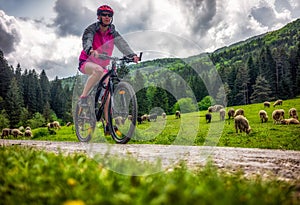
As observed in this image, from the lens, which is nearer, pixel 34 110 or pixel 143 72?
pixel 143 72

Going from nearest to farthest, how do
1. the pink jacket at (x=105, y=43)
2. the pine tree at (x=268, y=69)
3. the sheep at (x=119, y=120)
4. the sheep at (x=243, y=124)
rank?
the sheep at (x=119, y=120) → the pink jacket at (x=105, y=43) → the sheep at (x=243, y=124) → the pine tree at (x=268, y=69)

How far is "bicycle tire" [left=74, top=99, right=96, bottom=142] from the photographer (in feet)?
26.4

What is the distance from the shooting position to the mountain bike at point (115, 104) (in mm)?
6984

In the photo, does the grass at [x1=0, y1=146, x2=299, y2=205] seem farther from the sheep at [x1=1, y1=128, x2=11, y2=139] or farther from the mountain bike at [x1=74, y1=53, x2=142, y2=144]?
the sheep at [x1=1, y1=128, x2=11, y2=139]

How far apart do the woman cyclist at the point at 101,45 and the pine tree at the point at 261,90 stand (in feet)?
271

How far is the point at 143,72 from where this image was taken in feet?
22.8

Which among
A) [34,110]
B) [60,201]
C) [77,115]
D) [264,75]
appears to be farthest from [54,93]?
[60,201]

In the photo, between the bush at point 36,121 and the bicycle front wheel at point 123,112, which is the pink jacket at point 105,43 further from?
the bush at point 36,121

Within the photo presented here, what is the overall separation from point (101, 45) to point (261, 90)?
277 ft

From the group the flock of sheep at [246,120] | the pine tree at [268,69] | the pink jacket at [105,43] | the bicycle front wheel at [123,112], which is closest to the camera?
the bicycle front wheel at [123,112]

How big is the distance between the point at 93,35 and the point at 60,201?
5.75 m

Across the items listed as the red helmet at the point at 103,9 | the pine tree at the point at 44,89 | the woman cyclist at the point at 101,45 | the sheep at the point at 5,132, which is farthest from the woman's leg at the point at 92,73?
the pine tree at the point at 44,89

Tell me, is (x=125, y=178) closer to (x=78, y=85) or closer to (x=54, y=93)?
(x=78, y=85)

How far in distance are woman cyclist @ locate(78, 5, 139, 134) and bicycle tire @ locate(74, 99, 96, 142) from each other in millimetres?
599
